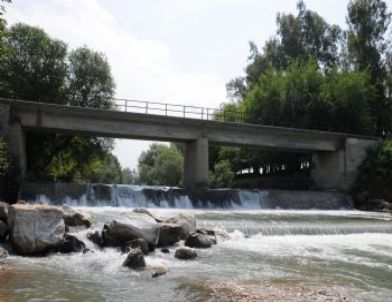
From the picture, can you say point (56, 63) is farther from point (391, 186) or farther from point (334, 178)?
point (391, 186)

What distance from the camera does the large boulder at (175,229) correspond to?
14.6m

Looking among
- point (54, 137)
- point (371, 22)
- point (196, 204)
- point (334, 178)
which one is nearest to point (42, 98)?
point (54, 137)

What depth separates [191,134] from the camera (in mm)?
32500

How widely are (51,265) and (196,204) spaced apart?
16392 mm

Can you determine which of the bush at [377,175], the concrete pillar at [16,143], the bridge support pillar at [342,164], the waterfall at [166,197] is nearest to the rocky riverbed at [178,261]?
the waterfall at [166,197]

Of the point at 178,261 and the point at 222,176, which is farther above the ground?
the point at 222,176

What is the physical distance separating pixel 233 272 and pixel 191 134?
2157 centimetres

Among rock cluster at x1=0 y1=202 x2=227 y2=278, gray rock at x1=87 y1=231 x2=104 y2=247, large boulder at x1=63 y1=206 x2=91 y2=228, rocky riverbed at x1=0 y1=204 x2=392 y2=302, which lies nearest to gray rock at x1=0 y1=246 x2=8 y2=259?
rock cluster at x1=0 y1=202 x2=227 y2=278

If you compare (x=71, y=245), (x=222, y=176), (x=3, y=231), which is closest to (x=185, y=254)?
(x=71, y=245)

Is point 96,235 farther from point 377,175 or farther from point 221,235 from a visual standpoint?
point 377,175

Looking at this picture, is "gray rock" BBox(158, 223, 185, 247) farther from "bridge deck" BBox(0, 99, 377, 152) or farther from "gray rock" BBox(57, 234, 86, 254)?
"bridge deck" BBox(0, 99, 377, 152)

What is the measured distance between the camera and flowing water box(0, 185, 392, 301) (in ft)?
30.0

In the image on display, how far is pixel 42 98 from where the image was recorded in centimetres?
3653

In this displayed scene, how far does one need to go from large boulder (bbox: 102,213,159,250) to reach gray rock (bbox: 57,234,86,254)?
0.71 meters
